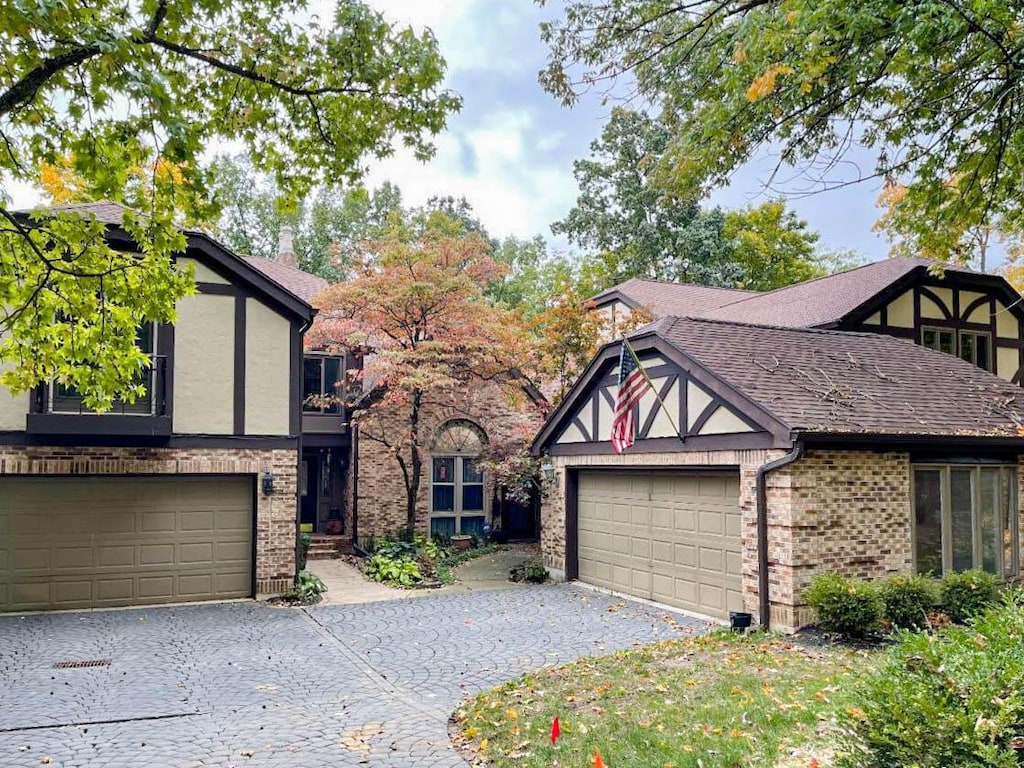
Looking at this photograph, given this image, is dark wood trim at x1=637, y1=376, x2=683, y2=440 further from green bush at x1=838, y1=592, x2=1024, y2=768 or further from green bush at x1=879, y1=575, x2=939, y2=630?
green bush at x1=838, y1=592, x2=1024, y2=768

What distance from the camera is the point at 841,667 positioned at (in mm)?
7930

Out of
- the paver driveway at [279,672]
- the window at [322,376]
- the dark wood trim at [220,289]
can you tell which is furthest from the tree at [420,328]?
the paver driveway at [279,672]

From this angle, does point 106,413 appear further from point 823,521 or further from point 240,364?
point 823,521

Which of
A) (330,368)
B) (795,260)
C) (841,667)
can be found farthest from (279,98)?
(795,260)

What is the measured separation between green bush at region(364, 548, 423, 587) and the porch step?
2644 mm

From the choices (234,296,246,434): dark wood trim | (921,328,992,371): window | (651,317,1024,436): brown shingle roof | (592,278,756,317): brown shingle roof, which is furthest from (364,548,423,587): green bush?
(921,328,992,371): window

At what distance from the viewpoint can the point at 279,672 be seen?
8734mm

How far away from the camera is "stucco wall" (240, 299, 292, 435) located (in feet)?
44.1

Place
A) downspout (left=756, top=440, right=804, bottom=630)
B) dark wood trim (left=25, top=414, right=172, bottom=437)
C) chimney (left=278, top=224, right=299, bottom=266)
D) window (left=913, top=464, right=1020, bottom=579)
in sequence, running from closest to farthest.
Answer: downspout (left=756, top=440, right=804, bottom=630) < window (left=913, top=464, right=1020, bottom=579) < dark wood trim (left=25, top=414, right=172, bottom=437) < chimney (left=278, top=224, right=299, bottom=266)

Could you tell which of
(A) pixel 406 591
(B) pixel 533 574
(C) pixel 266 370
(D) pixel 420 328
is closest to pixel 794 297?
(D) pixel 420 328

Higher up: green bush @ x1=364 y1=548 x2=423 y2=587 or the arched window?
the arched window

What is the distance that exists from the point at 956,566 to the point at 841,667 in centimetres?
436

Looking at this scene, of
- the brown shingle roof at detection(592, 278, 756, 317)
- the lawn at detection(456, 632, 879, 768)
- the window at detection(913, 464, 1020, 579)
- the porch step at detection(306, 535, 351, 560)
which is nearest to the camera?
the lawn at detection(456, 632, 879, 768)

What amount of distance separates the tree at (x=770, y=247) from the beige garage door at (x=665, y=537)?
2016cm
